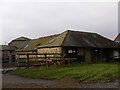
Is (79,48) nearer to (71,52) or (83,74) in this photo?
(71,52)

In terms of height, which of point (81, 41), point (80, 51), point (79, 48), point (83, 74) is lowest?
point (83, 74)

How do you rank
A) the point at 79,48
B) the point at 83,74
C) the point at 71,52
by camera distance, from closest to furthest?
1. the point at 83,74
2. the point at 71,52
3. the point at 79,48

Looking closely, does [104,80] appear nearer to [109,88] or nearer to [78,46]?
[109,88]

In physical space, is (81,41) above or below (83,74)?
above

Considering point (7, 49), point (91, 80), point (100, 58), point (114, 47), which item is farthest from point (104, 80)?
point (7, 49)

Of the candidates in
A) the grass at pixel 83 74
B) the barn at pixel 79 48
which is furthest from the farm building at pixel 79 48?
the grass at pixel 83 74

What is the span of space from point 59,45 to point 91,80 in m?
13.6

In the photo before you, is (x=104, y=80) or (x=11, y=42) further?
(x=11, y=42)

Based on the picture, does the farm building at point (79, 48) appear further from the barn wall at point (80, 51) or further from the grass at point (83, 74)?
the grass at point (83, 74)

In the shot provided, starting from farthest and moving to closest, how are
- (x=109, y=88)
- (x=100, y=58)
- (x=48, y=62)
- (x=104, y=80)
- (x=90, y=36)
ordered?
(x=90, y=36) → (x=100, y=58) → (x=48, y=62) → (x=104, y=80) → (x=109, y=88)

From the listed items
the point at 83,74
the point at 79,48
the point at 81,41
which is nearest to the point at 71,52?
the point at 79,48

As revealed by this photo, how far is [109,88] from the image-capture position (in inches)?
288

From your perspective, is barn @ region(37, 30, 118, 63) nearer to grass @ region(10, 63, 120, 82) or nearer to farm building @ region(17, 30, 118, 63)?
farm building @ region(17, 30, 118, 63)

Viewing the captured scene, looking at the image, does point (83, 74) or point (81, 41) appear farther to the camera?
point (81, 41)
